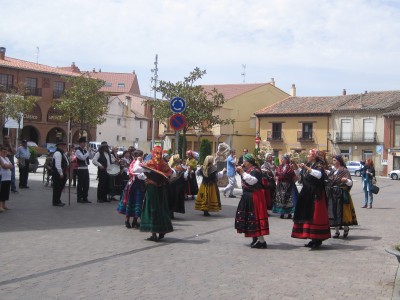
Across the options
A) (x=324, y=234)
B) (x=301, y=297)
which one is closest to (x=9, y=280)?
(x=301, y=297)

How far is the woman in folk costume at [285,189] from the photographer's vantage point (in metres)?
14.5

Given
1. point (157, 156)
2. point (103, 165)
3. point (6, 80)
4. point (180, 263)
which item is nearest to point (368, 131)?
point (6, 80)

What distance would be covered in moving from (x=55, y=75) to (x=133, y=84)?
92.9 feet

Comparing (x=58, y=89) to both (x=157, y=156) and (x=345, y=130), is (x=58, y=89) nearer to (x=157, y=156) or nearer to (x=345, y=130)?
(x=345, y=130)

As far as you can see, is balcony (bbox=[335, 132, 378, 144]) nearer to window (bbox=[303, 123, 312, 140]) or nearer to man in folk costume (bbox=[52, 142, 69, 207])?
window (bbox=[303, 123, 312, 140])

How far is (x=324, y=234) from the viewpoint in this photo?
9.93 m

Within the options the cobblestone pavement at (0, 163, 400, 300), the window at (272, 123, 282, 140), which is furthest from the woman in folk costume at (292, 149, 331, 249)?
the window at (272, 123, 282, 140)

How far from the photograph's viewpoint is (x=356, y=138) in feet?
194

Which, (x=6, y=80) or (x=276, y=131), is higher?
(x=6, y=80)

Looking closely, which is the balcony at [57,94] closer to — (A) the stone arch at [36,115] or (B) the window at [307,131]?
(A) the stone arch at [36,115]

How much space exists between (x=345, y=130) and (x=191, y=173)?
45.7 metres

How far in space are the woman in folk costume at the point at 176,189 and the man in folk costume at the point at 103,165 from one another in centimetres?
312

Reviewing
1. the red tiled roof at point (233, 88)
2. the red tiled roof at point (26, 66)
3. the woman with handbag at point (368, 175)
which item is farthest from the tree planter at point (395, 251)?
the red tiled roof at point (233, 88)

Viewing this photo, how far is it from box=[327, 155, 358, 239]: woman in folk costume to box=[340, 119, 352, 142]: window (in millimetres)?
49681
